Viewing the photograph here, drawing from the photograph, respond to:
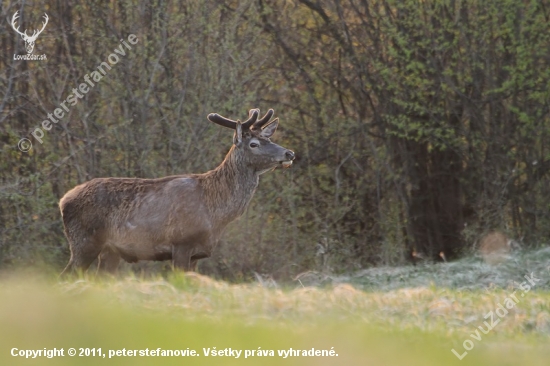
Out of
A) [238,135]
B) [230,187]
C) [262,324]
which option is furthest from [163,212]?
[262,324]

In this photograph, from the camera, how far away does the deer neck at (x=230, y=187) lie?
→ 12.0m

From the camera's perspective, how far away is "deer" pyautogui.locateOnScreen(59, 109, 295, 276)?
11.7m

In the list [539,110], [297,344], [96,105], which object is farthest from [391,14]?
[297,344]

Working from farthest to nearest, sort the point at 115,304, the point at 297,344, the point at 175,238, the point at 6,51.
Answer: the point at 6,51
the point at 175,238
the point at 115,304
the point at 297,344

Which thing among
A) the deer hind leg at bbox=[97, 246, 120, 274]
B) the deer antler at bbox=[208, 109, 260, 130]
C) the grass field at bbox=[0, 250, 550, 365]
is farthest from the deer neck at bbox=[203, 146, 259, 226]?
the grass field at bbox=[0, 250, 550, 365]

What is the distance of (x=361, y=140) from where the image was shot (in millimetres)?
20562

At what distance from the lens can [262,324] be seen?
663cm

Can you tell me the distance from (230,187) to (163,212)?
88 cm

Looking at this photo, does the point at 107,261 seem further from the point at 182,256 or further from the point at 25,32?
the point at 25,32

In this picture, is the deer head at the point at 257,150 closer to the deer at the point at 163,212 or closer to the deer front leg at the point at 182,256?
the deer at the point at 163,212

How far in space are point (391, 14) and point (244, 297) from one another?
12817 mm

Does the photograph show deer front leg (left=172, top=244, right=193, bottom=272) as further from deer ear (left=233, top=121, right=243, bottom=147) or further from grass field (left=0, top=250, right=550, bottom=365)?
grass field (left=0, top=250, right=550, bottom=365)

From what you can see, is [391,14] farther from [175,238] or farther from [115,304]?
[115,304]

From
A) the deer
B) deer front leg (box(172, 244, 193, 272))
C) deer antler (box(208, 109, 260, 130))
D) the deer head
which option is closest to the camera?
deer front leg (box(172, 244, 193, 272))
